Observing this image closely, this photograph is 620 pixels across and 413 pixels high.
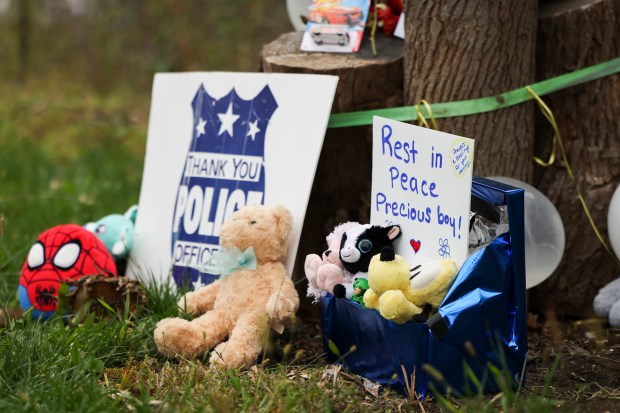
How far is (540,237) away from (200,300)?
1164mm

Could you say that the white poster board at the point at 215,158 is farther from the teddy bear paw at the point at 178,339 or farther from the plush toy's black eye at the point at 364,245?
the plush toy's black eye at the point at 364,245

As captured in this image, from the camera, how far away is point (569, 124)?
3201 millimetres

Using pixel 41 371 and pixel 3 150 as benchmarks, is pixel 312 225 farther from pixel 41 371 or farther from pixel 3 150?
pixel 3 150

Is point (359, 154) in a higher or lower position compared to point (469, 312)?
higher

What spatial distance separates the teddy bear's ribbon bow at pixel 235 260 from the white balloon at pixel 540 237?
913mm

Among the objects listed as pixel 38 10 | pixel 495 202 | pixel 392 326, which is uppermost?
pixel 38 10

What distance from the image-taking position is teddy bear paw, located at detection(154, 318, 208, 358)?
8.76ft

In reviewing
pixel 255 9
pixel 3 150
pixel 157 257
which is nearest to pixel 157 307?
pixel 157 257

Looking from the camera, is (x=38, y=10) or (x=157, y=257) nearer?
(x=157, y=257)

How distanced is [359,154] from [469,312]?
1097 millimetres

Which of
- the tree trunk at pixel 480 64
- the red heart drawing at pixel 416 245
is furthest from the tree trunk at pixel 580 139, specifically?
the red heart drawing at pixel 416 245

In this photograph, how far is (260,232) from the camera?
9.37ft


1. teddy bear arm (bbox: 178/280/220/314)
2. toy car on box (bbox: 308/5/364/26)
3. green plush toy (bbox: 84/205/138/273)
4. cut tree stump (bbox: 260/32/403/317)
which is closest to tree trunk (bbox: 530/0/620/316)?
cut tree stump (bbox: 260/32/403/317)

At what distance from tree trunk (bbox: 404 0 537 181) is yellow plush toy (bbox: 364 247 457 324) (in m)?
0.84
